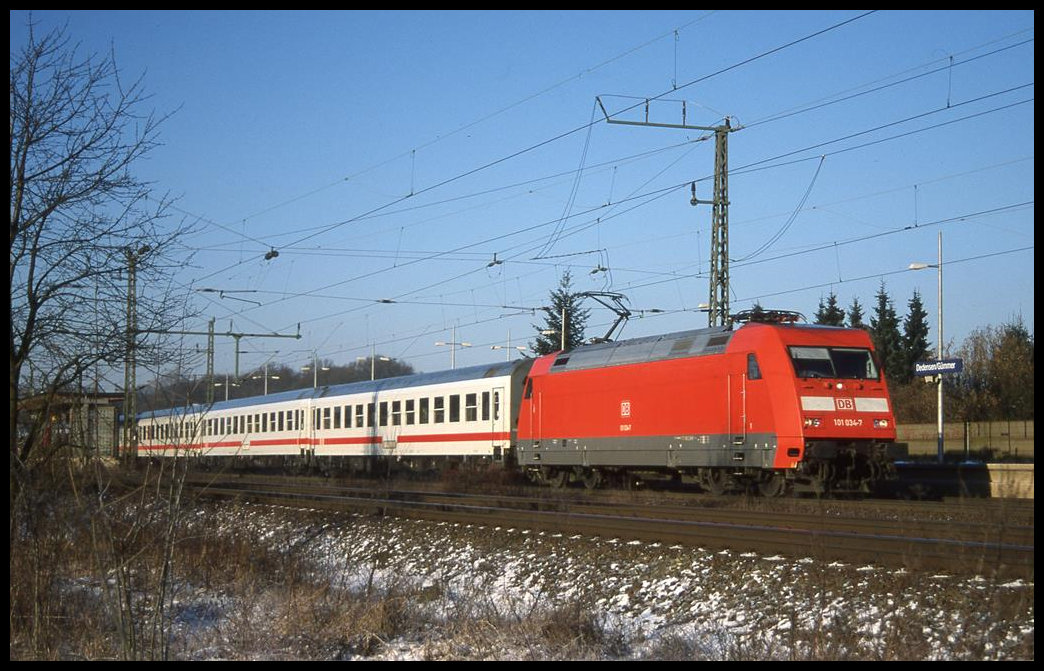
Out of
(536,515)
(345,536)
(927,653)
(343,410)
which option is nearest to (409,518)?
(345,536)

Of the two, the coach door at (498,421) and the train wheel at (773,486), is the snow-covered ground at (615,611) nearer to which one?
the train wheel at (773,486)

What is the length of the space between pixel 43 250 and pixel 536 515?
8.10 m

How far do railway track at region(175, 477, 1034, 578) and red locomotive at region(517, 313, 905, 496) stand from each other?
149 centimetres

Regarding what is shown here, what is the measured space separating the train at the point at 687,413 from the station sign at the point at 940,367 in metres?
6.39

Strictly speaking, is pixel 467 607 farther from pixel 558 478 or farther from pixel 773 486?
pixel 558 478

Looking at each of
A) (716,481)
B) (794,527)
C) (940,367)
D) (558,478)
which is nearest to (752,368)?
(716,481)

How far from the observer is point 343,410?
1484 inches

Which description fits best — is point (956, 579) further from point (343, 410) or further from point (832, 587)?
point (343, 410)

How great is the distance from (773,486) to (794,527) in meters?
5.99

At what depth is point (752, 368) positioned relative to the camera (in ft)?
66.4

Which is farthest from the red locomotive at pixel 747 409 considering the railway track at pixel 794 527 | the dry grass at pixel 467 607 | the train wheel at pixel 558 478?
the dry grass at pixel 467 607

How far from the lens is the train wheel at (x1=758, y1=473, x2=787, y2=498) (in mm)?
20469

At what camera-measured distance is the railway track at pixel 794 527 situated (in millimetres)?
11234

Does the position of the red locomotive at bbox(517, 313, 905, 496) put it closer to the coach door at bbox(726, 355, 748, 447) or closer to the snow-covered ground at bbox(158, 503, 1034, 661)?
the coach door at bbox(726, 355, 748, 447)
